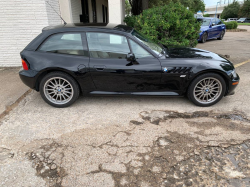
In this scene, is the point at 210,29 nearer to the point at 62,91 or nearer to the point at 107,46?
the point at 107,46

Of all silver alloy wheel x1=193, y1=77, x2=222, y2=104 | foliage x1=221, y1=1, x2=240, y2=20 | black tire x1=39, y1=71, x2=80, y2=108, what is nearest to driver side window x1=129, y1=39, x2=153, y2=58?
silver alloy wheel x1=193, y1=77, x2=222, y2=104

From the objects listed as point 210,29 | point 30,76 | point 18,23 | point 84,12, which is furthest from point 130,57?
point 210,29

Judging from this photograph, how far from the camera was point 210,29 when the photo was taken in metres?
12.3

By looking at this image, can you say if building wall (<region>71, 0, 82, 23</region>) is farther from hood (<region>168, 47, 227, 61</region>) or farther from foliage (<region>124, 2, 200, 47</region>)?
hood (<region>168, 47, 227, 61</region>)

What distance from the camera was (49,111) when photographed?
3.83 metres

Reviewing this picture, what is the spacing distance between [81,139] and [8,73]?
431cm

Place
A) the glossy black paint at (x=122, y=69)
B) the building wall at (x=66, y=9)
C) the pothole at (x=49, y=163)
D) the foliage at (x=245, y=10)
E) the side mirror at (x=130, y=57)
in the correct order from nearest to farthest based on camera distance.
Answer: the pothole at (x=49, y=163) < the side mirror at (x=130, y=57) < the glossy black paint at (x=122, y=69) < the building wall at (x=66, y=9) < the foliage at (x=245, y=10)

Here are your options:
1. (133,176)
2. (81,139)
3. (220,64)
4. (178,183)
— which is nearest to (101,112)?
(81,139)

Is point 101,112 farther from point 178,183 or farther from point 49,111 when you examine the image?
point 178,183

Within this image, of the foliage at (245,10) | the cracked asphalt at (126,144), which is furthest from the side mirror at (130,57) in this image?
the foliage at (245,10)

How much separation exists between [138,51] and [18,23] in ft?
15.1

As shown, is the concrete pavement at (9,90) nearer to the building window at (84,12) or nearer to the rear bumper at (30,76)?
the rear bumper at (30,76)

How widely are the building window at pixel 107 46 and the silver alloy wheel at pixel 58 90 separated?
78cm

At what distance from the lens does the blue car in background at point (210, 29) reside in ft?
39.6
